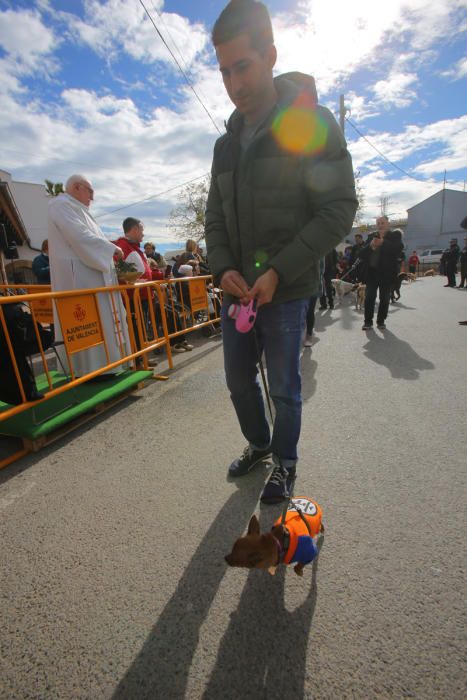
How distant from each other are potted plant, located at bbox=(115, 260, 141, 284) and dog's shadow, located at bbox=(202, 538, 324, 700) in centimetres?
404

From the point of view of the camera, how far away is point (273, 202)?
1.64 meters

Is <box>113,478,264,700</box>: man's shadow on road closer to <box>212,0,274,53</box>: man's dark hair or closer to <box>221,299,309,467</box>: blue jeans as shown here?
<box>221,299,309,467</box>: blue jeans

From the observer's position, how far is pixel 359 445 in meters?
2.47

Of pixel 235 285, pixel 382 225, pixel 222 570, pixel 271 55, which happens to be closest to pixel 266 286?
pixel 235 285

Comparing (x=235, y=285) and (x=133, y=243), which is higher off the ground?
(x=133, y=243)

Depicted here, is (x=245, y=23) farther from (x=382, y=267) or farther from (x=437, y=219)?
(x=437, y=219)

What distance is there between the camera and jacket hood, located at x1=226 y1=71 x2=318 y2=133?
63.6 inches

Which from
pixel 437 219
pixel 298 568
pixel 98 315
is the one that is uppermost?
pixel 437 219

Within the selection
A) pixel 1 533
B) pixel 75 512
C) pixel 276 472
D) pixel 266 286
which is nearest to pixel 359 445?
pixel 276 472

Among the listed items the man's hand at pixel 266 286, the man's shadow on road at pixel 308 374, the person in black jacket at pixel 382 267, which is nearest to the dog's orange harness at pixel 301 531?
the man's hand at pixel 266 286

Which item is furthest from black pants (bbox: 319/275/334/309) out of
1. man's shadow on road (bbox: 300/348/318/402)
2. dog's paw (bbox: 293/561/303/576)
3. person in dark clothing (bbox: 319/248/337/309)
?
dog's paw (bbox: 293/561/303/576)

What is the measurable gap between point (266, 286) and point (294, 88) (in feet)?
3.18

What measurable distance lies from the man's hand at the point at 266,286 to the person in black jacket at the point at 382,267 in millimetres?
5316

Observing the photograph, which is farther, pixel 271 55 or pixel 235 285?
pixel 235 285
